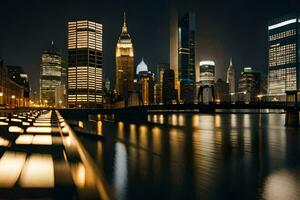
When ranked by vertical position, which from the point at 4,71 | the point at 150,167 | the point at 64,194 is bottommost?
the point at 150,167

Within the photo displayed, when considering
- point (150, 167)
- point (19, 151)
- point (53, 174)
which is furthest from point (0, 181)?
point (150, 167)

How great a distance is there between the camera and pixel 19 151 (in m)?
15.8

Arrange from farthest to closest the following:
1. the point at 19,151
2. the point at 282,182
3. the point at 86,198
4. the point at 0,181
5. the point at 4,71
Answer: the point at 4,71 < the point at 282,182 < the point at 19,151 < the point at 0,181 < the point at 86,198

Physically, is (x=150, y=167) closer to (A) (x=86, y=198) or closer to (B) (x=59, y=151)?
(B) (x=59, y=151)

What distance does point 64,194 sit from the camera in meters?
8.60

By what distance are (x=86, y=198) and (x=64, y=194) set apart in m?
0.85

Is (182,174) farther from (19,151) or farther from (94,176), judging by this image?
(94,176)

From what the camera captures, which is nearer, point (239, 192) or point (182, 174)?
point (239, 192)

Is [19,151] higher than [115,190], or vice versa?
[19,151]

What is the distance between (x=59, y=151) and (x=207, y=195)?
7.76 metres

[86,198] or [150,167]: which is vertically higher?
[86,198]

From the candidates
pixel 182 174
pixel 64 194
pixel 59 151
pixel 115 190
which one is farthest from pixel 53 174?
pixel 182 174

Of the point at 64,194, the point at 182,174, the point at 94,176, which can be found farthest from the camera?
the point at 182,174

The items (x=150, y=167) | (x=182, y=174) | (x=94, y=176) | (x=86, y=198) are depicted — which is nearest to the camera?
(x=86, y=198)
